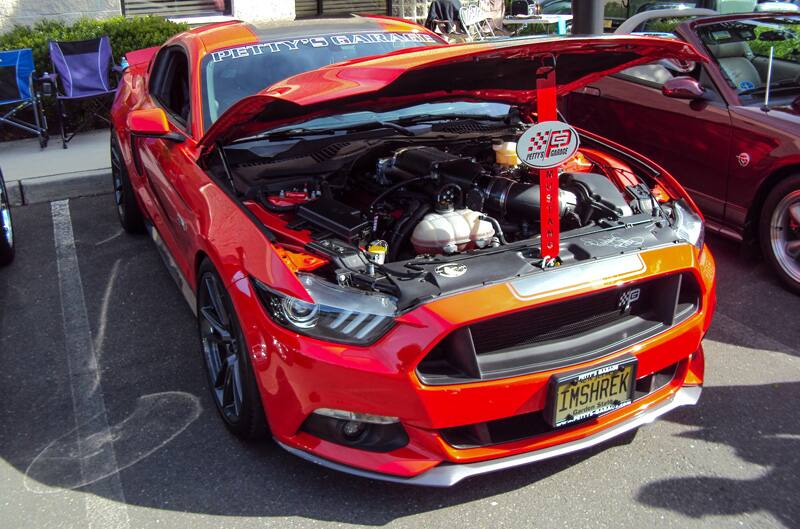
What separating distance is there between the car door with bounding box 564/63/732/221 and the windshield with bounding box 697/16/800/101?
32 cm

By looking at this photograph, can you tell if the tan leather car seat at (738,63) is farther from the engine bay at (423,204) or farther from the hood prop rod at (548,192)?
the hood prop rod at (548,192)

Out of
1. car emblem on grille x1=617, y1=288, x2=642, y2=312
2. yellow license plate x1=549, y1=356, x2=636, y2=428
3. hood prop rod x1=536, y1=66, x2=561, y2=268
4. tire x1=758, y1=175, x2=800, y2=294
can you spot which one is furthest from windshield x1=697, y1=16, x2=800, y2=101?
yellow license plate x1=549, y1=356, x2=636, y2=428

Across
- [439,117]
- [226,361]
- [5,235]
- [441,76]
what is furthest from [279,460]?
[5,235]

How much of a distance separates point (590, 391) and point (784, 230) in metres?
2.52

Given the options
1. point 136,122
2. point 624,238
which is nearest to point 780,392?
point 624,238

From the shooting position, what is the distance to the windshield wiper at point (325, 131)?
3.82 m

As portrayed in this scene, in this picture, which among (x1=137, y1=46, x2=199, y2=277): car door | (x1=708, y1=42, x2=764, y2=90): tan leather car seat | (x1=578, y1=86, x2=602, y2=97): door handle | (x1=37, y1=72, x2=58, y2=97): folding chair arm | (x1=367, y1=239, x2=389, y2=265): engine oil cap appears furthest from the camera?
(x1=37, y1=72, x2=58, y2=97): folding chair arm

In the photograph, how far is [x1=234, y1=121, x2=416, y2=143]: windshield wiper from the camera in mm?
3822

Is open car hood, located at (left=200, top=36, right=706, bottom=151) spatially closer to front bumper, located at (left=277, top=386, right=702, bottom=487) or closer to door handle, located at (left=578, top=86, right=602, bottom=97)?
front bumper, located at (left=277, top=386, right=702, bottom=487)

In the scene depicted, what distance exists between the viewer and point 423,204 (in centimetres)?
325

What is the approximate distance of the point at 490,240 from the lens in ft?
10.2

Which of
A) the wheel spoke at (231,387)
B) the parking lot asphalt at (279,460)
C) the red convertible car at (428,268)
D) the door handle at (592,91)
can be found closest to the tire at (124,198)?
the parking lot asphalt at (279,460)

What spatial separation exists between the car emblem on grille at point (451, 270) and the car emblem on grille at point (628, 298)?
0.62 meters

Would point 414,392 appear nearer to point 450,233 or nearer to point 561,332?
point 561,332
